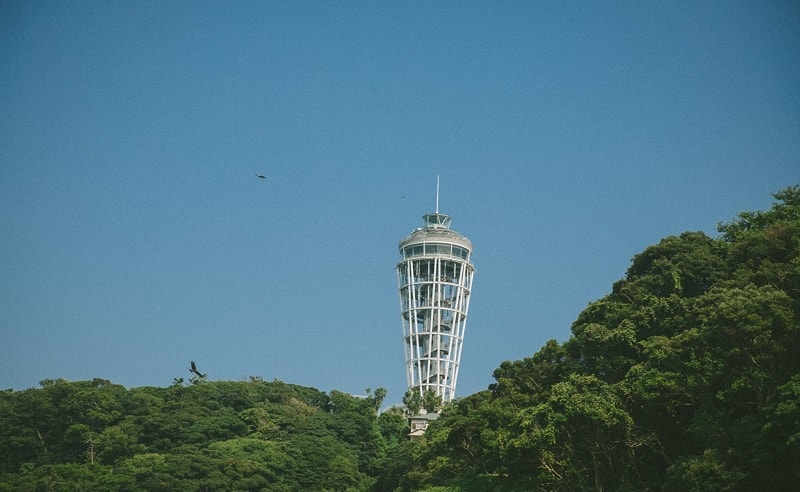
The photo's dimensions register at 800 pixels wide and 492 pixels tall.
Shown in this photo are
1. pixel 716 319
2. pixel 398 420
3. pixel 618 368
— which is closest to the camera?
pixel 716 319

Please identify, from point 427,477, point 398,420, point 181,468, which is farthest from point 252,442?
point 427,477

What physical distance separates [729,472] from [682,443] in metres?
7.00

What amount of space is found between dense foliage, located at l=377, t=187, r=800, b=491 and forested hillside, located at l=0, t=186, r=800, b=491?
65mm

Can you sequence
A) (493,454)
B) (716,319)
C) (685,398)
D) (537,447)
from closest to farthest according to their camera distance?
(716,319), (685,398), (537,447), (493,454)

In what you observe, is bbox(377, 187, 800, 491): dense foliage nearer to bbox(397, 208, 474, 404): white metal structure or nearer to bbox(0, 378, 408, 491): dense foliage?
bbox(0, 378, 408, 491): dense foliage

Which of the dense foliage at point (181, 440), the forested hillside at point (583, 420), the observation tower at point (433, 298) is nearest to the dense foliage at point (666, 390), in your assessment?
the forested hillside at point (583, 420)

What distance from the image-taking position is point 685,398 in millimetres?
30859

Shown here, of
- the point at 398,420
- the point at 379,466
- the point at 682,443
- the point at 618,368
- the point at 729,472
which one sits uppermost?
the point at 398,420

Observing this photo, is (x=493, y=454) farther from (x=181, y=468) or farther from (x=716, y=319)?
(x=181, y=468)

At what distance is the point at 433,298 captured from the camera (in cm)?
9775

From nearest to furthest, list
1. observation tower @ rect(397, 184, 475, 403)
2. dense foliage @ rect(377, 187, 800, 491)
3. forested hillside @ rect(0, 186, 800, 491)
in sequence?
dense foliage @ rect(377, 187, 800, 491), forested hillside @ rect(0, 186, 800, 491), observation tower @ rect(397, 184, 475, 403)

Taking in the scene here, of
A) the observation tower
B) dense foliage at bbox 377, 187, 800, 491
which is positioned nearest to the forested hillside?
dense foliage at bbox 377, 187, 800, 491

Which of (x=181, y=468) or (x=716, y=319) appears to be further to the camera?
(x=181, y=468)

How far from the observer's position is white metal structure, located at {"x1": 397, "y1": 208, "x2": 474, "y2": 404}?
316 feet
